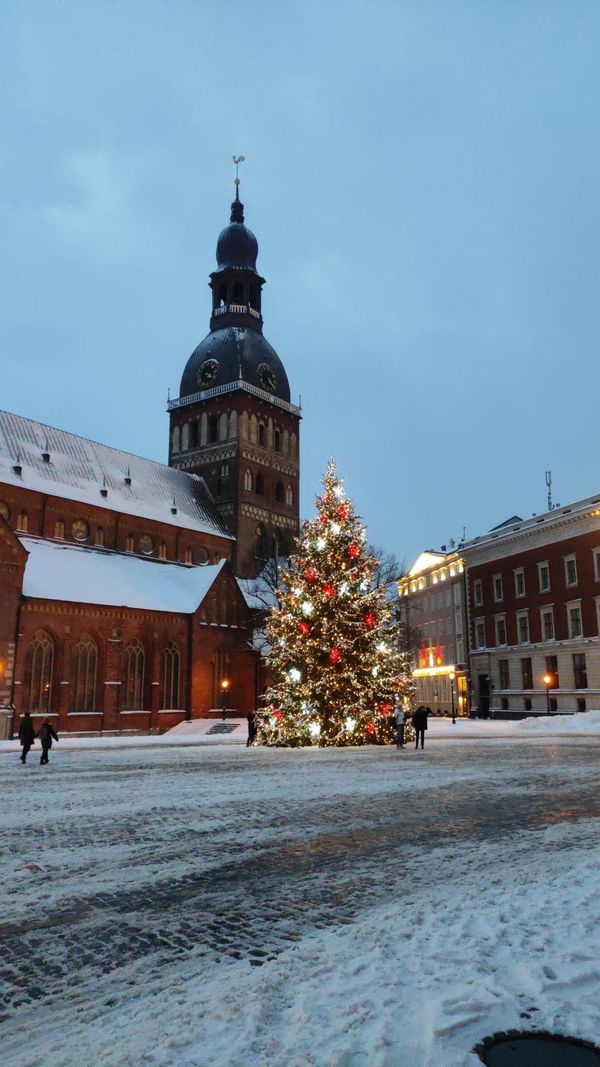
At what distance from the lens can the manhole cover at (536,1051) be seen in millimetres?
3740


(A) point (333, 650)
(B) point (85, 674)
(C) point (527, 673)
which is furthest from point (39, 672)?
(C) point (527, 673)

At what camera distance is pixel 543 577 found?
50719mm

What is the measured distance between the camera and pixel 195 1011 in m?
4.26

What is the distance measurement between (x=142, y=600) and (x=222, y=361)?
32345 mm

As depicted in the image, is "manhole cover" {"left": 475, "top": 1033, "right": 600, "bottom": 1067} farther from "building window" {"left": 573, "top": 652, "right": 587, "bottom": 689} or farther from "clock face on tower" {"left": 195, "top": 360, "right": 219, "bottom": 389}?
"clock face on tower" {"left": 195, "top": 360, "right": 219, "bottom": 389}

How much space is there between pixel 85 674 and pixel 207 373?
3734cm

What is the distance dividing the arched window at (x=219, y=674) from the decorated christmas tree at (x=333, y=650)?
1827 cm

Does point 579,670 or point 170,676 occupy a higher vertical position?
point 579,670

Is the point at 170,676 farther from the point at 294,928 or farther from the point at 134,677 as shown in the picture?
the point at 294,928

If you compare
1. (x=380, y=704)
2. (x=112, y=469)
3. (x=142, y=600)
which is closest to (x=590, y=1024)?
(x=380, y=704)

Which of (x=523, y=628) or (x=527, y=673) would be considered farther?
(x=523, y=628)

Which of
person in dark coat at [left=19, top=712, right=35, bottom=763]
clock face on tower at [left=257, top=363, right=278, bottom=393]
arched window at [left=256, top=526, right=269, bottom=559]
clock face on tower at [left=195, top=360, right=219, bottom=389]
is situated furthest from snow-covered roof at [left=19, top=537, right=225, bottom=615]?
clock face on tower at [left=257, top=363, right=278, bottom=393]

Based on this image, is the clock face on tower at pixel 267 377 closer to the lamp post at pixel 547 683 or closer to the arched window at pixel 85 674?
the arched window at pixel 85 674

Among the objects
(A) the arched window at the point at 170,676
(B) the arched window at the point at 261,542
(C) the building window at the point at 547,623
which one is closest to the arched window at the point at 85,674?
(A) the arched window at the point at 170,676
